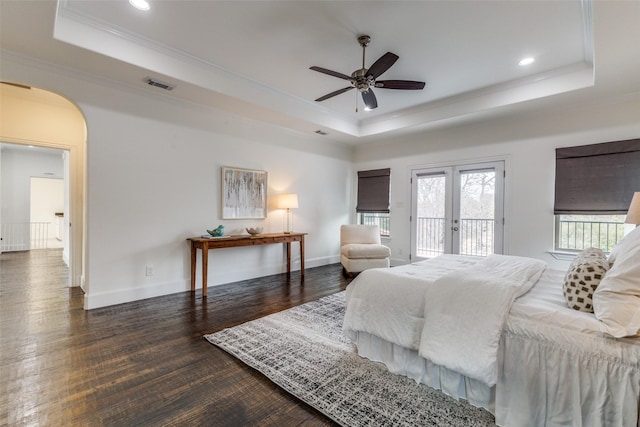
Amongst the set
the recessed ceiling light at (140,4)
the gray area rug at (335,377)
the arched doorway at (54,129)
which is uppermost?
the recessed ceiling light at (140,4)

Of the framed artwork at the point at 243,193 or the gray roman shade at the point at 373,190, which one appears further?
the gray roman shade at the point at 373,190

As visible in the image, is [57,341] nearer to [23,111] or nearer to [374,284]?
[374,284]

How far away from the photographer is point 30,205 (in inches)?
310

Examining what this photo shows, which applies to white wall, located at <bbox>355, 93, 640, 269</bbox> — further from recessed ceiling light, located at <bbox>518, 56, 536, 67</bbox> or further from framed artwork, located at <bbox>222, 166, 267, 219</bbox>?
framed artwork, located at <bbox>222, 166, 267, 219</bbox>

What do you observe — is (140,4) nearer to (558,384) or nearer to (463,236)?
(558,384)

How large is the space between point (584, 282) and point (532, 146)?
3.68 meters

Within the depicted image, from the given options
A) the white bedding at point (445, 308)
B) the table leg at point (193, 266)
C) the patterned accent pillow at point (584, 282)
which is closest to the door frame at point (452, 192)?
the white bedding at point (445, 308)

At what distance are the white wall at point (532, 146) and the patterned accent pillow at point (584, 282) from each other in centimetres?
310

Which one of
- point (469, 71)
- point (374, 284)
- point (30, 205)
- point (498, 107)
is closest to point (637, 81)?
point (498, 107)

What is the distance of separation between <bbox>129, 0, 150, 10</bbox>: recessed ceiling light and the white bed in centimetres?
323

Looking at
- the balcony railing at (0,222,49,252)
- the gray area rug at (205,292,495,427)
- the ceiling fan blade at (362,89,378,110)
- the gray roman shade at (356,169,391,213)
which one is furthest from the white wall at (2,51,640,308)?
the balcony railing at (0,222,49,252)

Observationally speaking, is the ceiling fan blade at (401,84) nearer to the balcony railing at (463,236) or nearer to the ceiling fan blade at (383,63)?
the ceiling fan blade at (383,63)

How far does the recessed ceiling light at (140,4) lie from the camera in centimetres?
251

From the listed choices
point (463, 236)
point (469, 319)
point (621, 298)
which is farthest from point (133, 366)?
point (463, 236)
